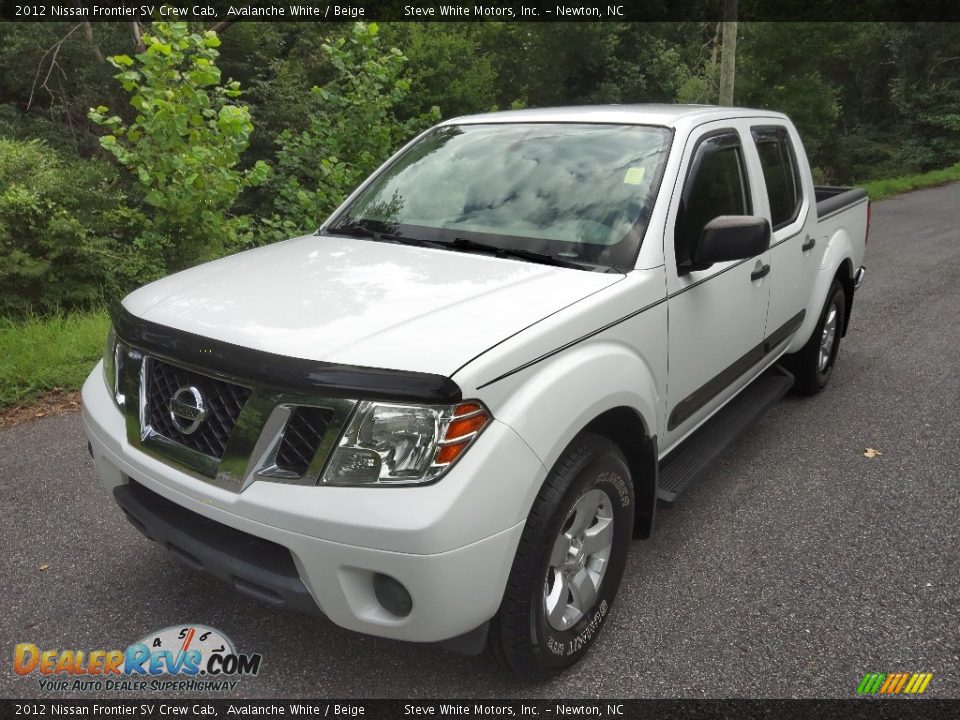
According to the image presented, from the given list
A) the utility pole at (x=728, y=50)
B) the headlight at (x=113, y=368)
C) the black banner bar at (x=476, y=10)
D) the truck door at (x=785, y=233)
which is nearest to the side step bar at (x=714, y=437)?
the truck door at (x=785, y=233)

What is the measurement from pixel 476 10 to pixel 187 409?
80.2 ft

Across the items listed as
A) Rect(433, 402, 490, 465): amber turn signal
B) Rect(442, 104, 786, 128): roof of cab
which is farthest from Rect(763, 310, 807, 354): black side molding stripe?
Rect(433, 402, 490, 465): amber turn signal

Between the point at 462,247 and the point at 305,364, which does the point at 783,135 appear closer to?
the point at 462,247

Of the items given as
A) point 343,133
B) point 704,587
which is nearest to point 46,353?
point 343,133

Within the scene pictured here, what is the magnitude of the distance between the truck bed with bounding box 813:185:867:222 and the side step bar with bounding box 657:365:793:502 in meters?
1.11

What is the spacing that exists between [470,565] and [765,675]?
1.21m

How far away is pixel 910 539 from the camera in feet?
11.0

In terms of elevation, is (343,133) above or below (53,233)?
above

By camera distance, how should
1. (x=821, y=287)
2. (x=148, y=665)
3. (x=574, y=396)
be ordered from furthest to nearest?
(x=821, y=287) → (x=148, y=665) → (x=574, y=396)

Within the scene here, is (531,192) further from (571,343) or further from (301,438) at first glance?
(301,438)

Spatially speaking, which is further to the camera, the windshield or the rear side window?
the rear side window

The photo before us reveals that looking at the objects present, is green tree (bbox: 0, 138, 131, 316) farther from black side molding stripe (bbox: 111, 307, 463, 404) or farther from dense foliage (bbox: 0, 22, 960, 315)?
black side molding stripe (bbox: 111, 307, 463, 404)

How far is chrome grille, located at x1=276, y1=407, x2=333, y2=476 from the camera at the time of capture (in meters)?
2.06

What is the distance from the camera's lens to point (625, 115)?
11.3 ft
